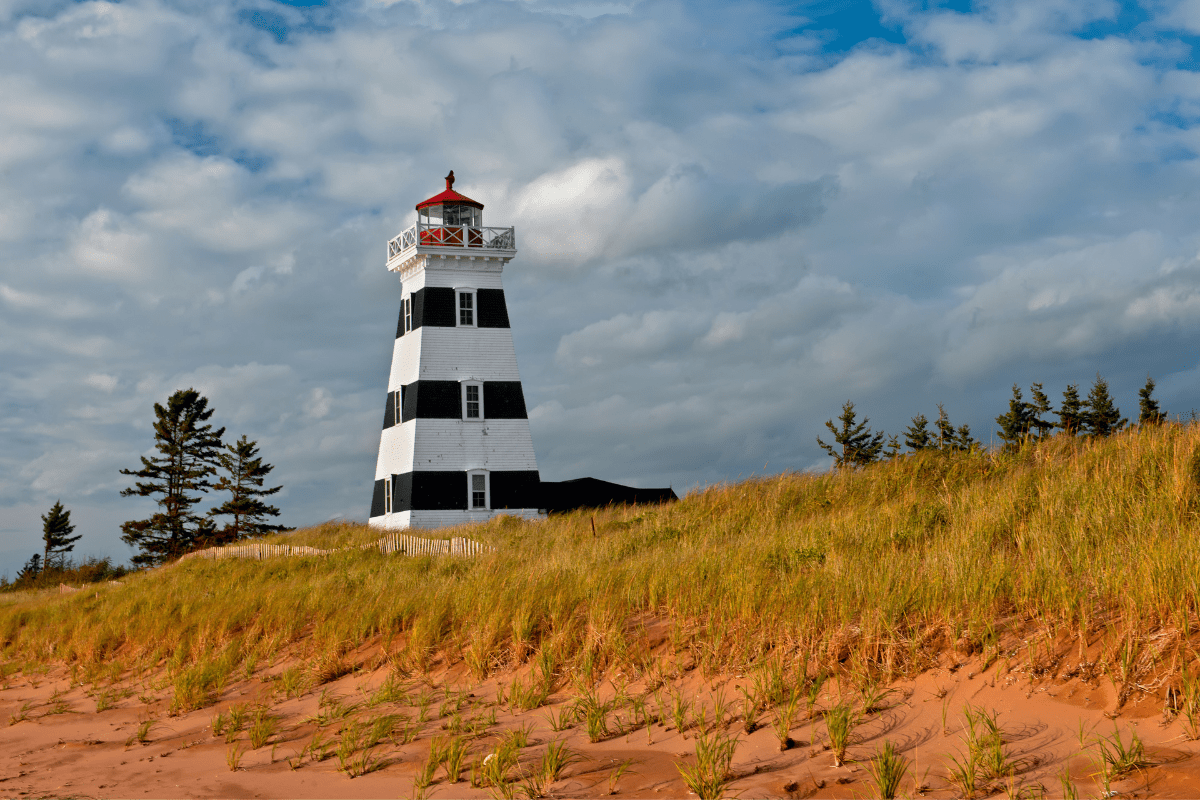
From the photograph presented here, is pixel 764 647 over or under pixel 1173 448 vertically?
under

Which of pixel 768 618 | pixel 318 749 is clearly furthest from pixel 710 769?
pixel 318 749

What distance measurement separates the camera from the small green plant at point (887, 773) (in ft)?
17.4

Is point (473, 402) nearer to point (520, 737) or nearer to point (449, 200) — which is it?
point (449, 200)

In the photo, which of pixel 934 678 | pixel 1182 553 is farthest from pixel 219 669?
pixel 1182 553

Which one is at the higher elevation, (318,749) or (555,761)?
(555,761)

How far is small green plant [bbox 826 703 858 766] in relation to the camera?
5887 mm

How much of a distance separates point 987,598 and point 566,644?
3825 millimetres

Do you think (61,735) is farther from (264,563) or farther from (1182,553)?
(264,563)

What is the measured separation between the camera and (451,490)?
31.3m

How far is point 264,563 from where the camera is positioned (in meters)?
25.4

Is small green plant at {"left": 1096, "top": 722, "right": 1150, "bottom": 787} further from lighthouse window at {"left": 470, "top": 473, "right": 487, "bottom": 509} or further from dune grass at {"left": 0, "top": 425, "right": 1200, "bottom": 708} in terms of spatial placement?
lighthouse window at {"left": 470, "top": 473, "right": 487, "bottom": 509}

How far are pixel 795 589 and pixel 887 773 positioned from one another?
289 cm

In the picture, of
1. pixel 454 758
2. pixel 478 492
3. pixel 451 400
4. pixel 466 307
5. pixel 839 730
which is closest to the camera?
pixel 839 730

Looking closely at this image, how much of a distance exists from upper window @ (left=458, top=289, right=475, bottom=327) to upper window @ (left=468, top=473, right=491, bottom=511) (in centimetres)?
561
